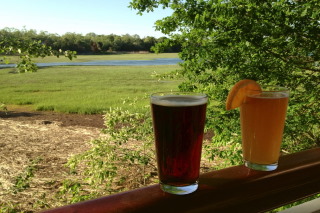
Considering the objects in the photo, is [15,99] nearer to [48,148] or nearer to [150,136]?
[48,148]

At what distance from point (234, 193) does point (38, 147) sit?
9.33 meters

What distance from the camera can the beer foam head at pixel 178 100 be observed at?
66 centimetres

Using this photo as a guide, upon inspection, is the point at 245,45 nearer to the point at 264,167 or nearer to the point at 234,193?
the point at 264,167

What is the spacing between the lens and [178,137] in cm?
66

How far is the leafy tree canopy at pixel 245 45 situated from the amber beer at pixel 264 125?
2394 mm

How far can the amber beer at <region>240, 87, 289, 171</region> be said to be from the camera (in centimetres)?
81

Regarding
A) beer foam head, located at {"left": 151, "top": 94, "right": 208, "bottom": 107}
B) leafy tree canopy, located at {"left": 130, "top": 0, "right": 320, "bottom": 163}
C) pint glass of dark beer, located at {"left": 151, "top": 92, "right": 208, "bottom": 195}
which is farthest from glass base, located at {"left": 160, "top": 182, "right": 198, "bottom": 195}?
leafy tree canopy, located at {"left": 130, "top": 0, "right": 320, "bottom": 163}

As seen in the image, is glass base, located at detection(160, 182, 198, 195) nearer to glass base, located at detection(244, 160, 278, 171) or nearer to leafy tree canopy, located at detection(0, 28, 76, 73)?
glass base, located at detection(244, 160, 278, 171)

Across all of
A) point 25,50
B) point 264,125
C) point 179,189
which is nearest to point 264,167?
point 264,125

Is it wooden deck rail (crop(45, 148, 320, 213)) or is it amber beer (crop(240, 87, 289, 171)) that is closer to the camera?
wooden deck rail (crop(45, 148, 320, 213))

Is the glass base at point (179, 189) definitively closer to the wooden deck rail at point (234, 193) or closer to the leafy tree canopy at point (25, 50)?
the wooden deck rail at point (234, 193)

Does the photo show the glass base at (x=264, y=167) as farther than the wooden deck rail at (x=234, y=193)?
Yes

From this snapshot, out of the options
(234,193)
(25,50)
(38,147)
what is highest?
(25,50)

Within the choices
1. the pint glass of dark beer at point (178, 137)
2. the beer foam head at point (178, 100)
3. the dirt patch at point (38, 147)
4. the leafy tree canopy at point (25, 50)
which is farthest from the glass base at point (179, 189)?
the leafy tree canopy at point (25, 50)
